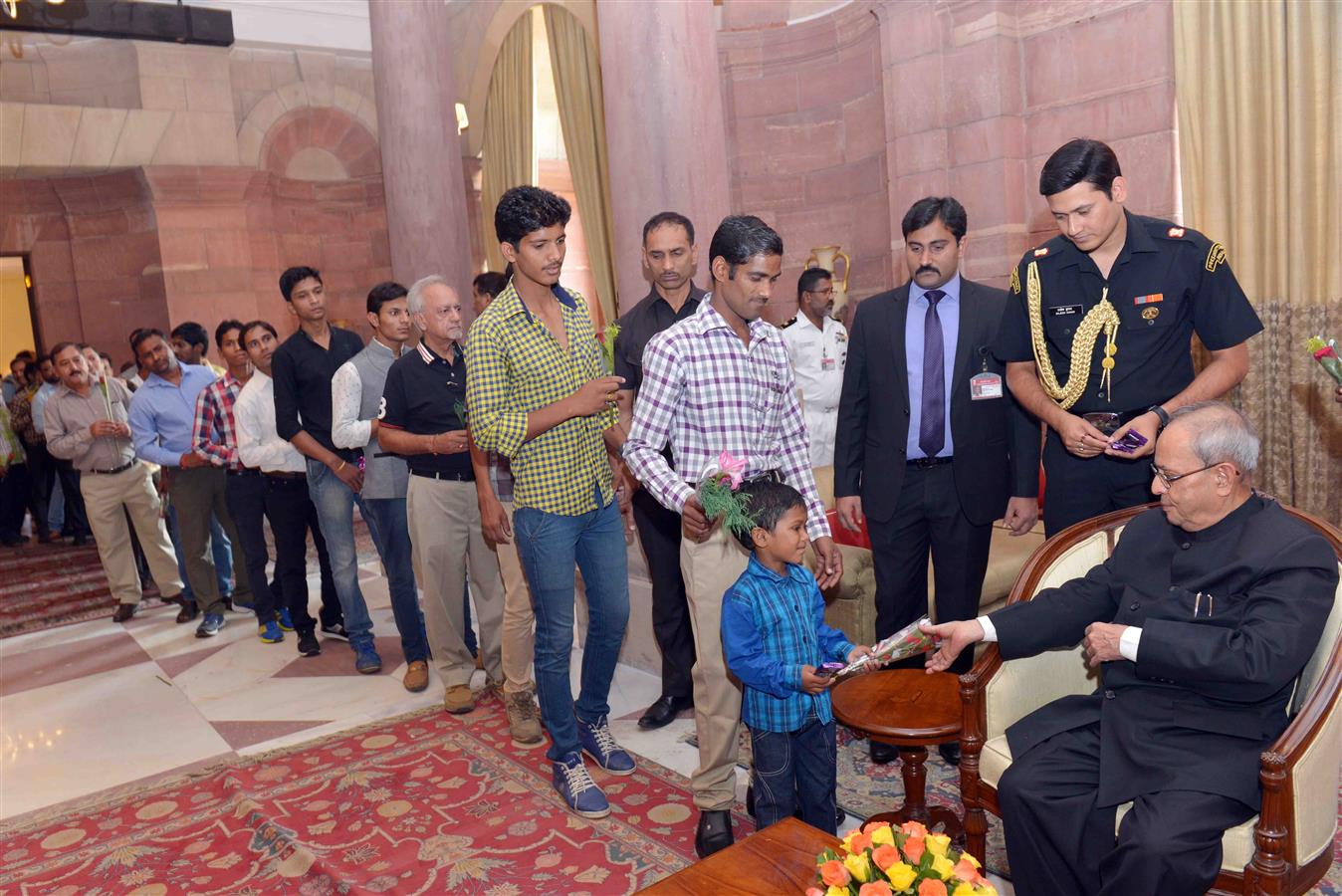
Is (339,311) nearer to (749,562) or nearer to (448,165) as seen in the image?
(448,165)

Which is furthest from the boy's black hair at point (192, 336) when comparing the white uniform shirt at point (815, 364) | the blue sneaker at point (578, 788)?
the blue sneaker at point (578, 788)

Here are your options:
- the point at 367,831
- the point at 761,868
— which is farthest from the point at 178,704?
the point at 761,868

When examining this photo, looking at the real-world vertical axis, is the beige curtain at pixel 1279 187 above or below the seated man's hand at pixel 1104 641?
above

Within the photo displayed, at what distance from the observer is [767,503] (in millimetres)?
2619

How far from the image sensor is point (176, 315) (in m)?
10.3

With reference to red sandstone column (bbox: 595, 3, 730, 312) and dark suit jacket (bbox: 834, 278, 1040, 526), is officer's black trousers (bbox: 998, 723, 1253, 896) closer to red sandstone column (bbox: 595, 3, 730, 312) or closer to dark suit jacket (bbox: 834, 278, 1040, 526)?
dark suit jacket (bbox: 834, 278, 1040, 526)

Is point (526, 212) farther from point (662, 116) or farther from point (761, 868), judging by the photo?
point (662, 116)

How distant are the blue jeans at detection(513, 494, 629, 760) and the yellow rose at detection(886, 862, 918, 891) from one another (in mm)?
1794

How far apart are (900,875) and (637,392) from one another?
227 centimetres

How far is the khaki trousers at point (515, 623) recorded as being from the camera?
12.9ft

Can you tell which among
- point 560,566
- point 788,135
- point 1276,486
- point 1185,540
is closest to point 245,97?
point 788,135

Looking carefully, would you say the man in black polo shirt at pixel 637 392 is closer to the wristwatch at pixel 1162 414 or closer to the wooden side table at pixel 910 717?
the wooden side table at pixel 910 717

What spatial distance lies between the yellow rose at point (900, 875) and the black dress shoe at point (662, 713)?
2460 mm

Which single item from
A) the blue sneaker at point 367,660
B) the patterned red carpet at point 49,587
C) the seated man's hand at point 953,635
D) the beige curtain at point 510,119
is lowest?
the patterned red carpet at point 49,587
